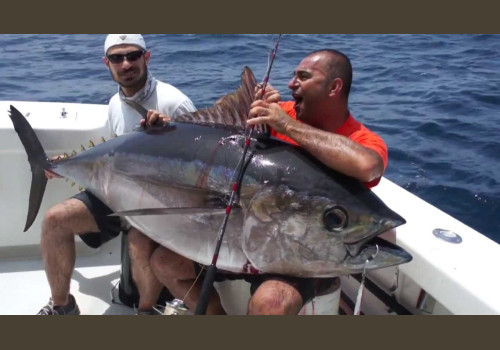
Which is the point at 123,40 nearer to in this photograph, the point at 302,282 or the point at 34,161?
the point at 34,161

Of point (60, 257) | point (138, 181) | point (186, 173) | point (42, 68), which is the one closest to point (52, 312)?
point (60, 257)

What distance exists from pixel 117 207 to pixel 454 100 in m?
5.94

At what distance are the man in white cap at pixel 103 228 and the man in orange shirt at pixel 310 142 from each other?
160 mm

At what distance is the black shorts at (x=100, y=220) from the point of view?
2.90 metres

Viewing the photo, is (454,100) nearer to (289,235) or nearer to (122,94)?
(122,94)

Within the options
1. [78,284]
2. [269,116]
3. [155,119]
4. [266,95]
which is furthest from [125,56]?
[78,284]

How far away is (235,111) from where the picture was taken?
2.53 meters

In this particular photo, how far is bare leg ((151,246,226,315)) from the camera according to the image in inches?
103

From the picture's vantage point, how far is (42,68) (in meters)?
9.75

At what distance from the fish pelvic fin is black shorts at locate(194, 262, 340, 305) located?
130cm

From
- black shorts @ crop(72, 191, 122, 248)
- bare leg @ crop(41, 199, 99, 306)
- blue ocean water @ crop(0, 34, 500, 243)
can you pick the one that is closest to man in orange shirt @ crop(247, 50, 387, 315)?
black shorts @ crop(72, 191, 122, 248)

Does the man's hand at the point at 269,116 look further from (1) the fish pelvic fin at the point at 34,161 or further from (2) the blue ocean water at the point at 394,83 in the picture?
(2) the blue ocean water at the point at 394,83

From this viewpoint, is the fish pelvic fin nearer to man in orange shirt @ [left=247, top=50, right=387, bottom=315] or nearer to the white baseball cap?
the white baseball cap

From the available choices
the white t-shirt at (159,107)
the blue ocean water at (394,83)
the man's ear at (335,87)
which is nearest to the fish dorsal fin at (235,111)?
the man's ear at (335,87)
